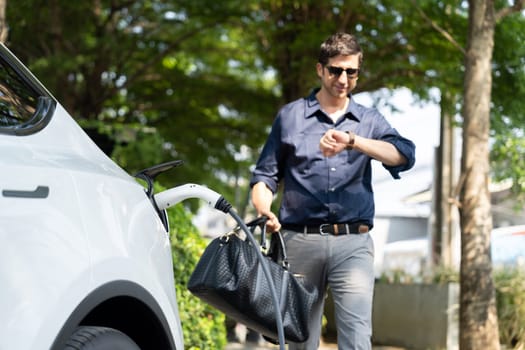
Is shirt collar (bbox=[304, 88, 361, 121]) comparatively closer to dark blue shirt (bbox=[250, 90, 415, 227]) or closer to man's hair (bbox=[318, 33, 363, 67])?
dark blue shirt (bbox=[250, 90, 415, 227])

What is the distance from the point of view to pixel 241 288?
13.1ft

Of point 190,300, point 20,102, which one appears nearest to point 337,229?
point 190,300

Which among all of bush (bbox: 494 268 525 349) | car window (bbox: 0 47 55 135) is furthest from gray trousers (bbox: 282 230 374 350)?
bush (bbox: 494 268 525 349)

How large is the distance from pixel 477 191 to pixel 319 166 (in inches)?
175

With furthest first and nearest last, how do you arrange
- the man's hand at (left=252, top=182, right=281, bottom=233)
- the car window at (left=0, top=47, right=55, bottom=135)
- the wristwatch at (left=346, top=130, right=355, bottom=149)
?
the man's hand at (left=252, top=182, right=281, bottom=233)
the wristwatch at (left=346, top=130, right=355, bottom=149)
the car window at (left=0, top=47, right=55, bottom=135)

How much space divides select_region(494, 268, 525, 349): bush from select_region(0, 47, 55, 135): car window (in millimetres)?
9132

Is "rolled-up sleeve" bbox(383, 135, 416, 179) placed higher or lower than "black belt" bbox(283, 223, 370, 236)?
higher

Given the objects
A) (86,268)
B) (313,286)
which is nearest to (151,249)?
(86,268)

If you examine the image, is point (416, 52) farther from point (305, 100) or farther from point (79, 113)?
point (305, 100)

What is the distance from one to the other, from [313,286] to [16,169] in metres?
2.29

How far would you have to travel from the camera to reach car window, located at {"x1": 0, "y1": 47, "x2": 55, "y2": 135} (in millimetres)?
2721

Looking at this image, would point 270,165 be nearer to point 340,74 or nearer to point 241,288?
point 340,74

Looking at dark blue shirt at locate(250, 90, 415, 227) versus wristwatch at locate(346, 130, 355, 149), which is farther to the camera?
dark blue shirt at locate(250, 90, 415, 227)

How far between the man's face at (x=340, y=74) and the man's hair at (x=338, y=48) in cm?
2
